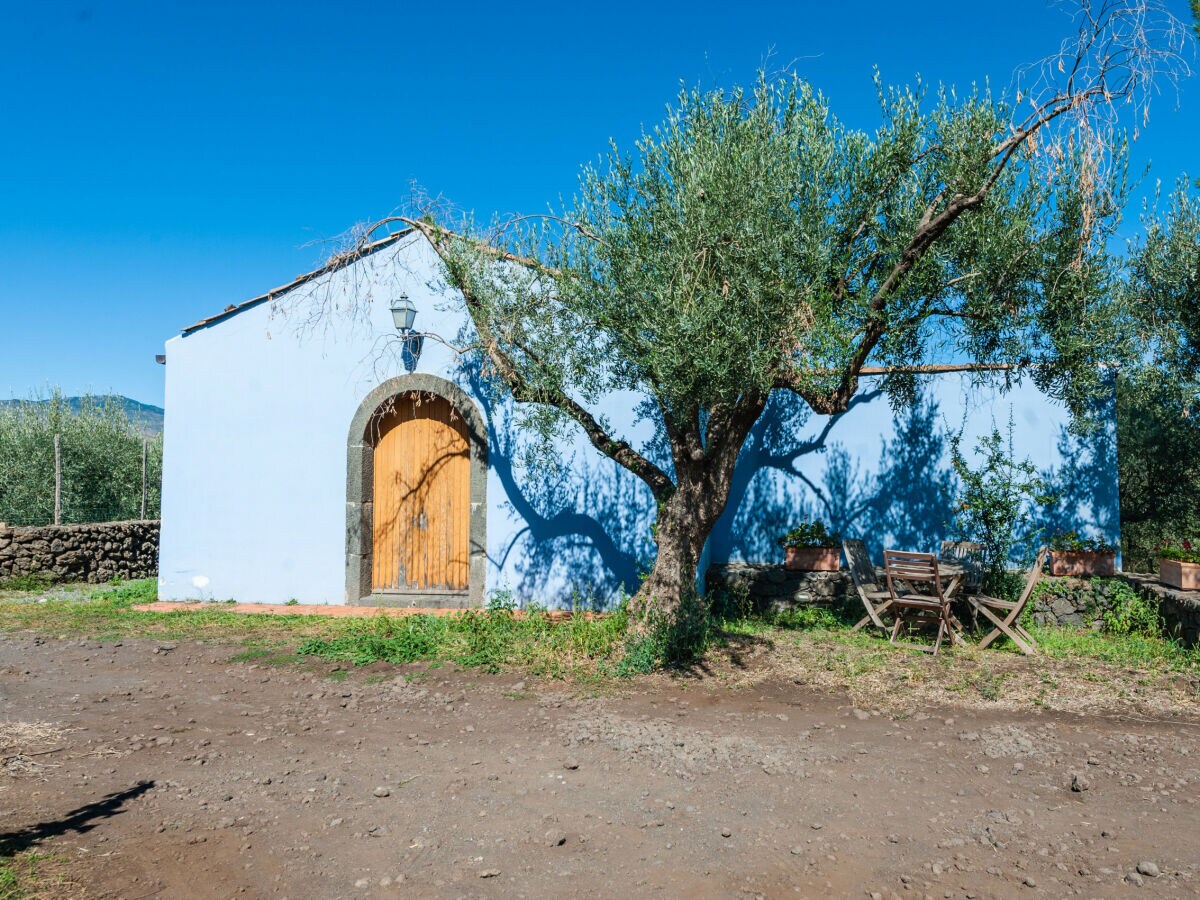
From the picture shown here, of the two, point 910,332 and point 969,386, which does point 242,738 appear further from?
point 969,386

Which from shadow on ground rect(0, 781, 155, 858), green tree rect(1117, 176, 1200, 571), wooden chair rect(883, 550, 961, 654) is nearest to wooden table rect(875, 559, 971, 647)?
wooden chair rect(883, 550, 961, 654)

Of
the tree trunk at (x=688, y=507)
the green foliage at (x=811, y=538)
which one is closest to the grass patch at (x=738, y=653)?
the tree trunk at (x=688, y=507)

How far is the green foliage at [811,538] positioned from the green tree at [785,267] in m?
2.16

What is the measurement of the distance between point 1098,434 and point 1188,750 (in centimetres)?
487

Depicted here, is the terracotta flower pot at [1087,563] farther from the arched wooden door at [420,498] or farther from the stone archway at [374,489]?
the arched wooden door at [420,498]

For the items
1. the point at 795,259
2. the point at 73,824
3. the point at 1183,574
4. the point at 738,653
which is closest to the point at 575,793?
the point at 73,824

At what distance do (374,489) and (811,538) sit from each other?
5000 mm

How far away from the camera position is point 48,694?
5676mm

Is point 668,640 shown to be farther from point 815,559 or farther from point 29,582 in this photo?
point 29,582

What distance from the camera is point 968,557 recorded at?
25.6ft

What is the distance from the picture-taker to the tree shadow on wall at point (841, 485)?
8.78 m

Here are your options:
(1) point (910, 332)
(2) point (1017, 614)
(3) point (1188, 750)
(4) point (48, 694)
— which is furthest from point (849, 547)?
(4) point (48, 694)

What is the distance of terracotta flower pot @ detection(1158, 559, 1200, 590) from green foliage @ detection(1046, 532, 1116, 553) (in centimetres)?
63

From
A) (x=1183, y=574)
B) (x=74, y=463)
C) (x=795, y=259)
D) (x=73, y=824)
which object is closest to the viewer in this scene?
(x=73, y=824)
